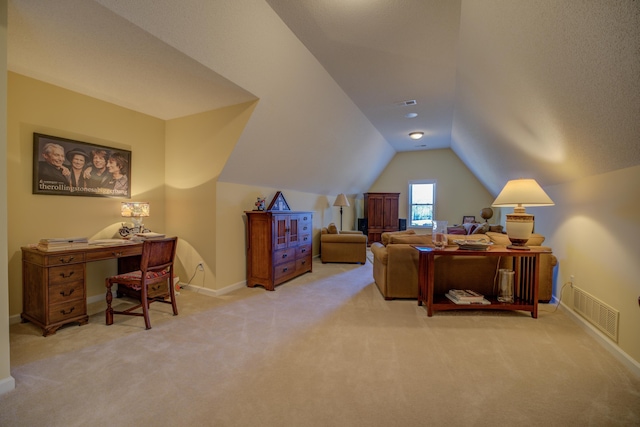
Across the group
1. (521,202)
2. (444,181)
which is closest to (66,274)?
(521,202)

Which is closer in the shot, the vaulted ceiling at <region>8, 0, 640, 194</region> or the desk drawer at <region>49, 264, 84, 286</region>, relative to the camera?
the vaulted ceiling at <region>8, 0, 640, 194</region>

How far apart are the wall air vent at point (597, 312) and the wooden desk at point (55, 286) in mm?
4860

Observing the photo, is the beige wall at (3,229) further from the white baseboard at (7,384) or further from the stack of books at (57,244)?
the stack of books at (57,244)

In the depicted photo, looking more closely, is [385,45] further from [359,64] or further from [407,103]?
[407,103]

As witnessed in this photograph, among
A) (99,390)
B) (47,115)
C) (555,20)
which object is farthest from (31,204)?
(555,20)

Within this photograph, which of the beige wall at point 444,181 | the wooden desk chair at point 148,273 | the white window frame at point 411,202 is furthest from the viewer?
the white window frame at point 411,202

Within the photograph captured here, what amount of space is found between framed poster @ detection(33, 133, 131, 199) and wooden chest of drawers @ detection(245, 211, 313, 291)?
1740mm

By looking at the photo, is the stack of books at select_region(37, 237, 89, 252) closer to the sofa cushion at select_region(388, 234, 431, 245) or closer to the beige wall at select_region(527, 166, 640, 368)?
the sofa cushion at select_region(388, 234, 431, 245)

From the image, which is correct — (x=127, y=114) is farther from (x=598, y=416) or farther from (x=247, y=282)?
(x=598, y=416)

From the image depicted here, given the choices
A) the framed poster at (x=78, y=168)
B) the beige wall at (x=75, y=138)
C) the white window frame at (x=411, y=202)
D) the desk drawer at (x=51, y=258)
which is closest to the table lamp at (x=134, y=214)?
the beige wall at (x=75, y=138)

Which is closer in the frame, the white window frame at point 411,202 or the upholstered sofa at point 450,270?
the upholstered sofa at point 450,270

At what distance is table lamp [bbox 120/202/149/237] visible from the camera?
3.41m

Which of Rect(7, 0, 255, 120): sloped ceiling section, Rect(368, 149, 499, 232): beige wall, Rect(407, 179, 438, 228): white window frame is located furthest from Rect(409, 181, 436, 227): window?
Rect(7, 0, 255, 120): sloped ceiling section

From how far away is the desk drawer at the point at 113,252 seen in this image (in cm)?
280
